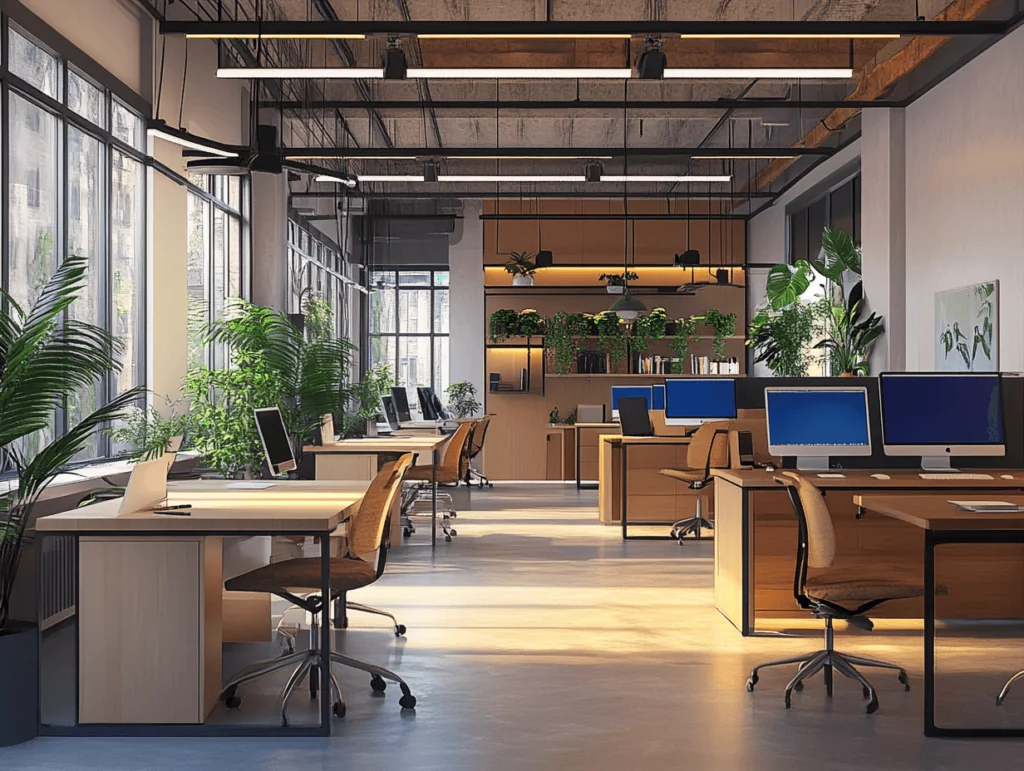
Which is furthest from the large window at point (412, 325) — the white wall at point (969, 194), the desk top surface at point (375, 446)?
the white wall at point (969, 194)

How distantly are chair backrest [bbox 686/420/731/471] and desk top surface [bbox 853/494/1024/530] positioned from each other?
14.3 feet

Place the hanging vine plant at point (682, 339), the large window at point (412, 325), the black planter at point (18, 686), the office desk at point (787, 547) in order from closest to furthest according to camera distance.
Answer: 1. the black planter at point (18, 686)
2. the office desk at point (787, 547)
3. the hanging vine plant at point (682, 339)
4. the large window at point (412, 325)

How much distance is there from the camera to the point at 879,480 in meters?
5.84

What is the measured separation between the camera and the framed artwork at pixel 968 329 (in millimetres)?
8648

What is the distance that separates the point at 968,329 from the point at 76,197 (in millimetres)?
6748

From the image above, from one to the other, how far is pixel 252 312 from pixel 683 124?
7261 mm

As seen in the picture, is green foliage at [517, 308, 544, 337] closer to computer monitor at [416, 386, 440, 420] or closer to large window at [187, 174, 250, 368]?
computer monitor at [416, 386, 440, 420]

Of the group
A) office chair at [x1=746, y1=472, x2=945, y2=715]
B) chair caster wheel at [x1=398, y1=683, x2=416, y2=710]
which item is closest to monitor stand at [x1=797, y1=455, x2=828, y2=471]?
office chair at [x1=746, y1=472, x2=945, y2=715]

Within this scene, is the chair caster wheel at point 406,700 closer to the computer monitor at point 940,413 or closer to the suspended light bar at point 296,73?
the computer monitor at point 940,413

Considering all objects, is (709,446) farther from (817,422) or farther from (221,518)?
(221,518)

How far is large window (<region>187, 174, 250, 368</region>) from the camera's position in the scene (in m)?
10.4

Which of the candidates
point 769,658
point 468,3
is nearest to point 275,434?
point 769,658

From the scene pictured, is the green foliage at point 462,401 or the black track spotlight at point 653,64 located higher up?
the black track spotlight at point 653,64

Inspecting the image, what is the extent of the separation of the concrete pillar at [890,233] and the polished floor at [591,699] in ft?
13.7
